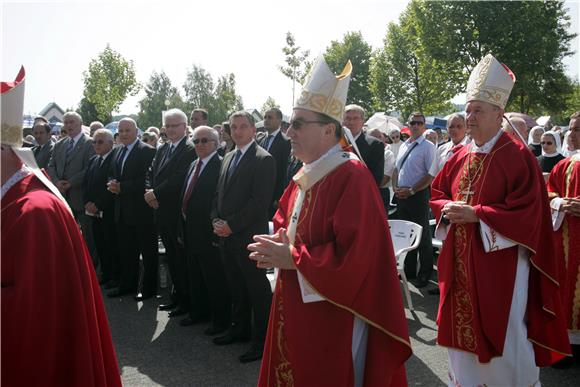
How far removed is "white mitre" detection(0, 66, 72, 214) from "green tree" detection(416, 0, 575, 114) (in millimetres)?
25804

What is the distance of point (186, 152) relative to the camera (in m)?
6.48

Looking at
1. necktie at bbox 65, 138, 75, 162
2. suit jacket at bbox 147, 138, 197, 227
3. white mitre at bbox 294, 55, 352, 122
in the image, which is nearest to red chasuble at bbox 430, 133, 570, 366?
white mitre at bbox 294, 55, 352, 122

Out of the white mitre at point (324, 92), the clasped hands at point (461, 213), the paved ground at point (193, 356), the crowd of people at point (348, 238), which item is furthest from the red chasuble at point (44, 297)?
the clasped hands at point (461, 213)

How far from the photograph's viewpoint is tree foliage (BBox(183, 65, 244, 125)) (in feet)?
178

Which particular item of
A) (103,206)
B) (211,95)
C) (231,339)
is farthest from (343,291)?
(211,95)

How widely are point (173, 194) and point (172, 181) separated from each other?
0.53 ft

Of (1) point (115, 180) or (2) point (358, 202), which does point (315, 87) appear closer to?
(2) point (358, 202)

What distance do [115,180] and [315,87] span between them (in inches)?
186

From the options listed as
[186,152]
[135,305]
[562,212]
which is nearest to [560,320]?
[562,212]

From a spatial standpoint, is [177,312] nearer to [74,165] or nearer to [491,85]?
[74,165]

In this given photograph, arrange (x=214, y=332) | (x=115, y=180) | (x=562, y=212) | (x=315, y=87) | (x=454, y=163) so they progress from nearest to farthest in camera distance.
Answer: (x=315, y=87)
(x=454, y=163)
(x=562, y=212)
(x=214, y=332)
(x=115, y=180)

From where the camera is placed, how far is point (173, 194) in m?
6.36

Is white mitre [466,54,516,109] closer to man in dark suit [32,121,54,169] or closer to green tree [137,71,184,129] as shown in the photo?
man in dark suit [32,121,54,169]

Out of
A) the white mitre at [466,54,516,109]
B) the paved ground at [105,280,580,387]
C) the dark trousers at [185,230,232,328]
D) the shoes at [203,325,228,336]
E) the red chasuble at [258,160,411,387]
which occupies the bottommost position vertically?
the paved ground at [105,280,580,387]
